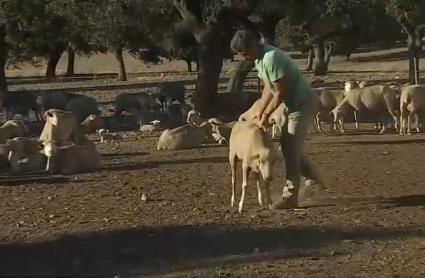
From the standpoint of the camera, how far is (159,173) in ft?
46.6

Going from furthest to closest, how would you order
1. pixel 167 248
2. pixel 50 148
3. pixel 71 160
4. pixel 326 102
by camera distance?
pixel 326 102
pixel 50 148
pixel 71 160
pixel 167 248

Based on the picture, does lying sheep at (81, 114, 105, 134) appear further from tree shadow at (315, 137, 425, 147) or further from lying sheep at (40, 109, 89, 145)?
tree shadow at (315, 137, 425, 147)

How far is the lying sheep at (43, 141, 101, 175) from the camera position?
14.8m

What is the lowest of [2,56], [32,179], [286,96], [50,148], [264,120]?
[32,179]

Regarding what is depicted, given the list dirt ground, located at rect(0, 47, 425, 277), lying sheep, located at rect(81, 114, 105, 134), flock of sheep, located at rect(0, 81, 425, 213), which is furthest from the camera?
lying sheep, located at rect(81, 114, 105, 134)

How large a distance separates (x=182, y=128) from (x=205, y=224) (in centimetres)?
801

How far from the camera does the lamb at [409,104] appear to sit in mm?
18797

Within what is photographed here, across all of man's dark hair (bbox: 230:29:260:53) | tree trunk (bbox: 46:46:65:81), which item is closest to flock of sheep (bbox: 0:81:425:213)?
man's dark hair (bbox: 230:29:260:53)

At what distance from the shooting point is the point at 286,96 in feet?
33.7

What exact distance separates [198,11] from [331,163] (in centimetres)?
964

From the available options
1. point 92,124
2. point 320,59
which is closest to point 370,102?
point 92,124

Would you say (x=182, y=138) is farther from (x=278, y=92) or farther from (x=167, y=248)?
(x=167, y=248)

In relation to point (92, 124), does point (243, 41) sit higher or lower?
higher

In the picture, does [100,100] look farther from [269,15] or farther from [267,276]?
[267,276]
